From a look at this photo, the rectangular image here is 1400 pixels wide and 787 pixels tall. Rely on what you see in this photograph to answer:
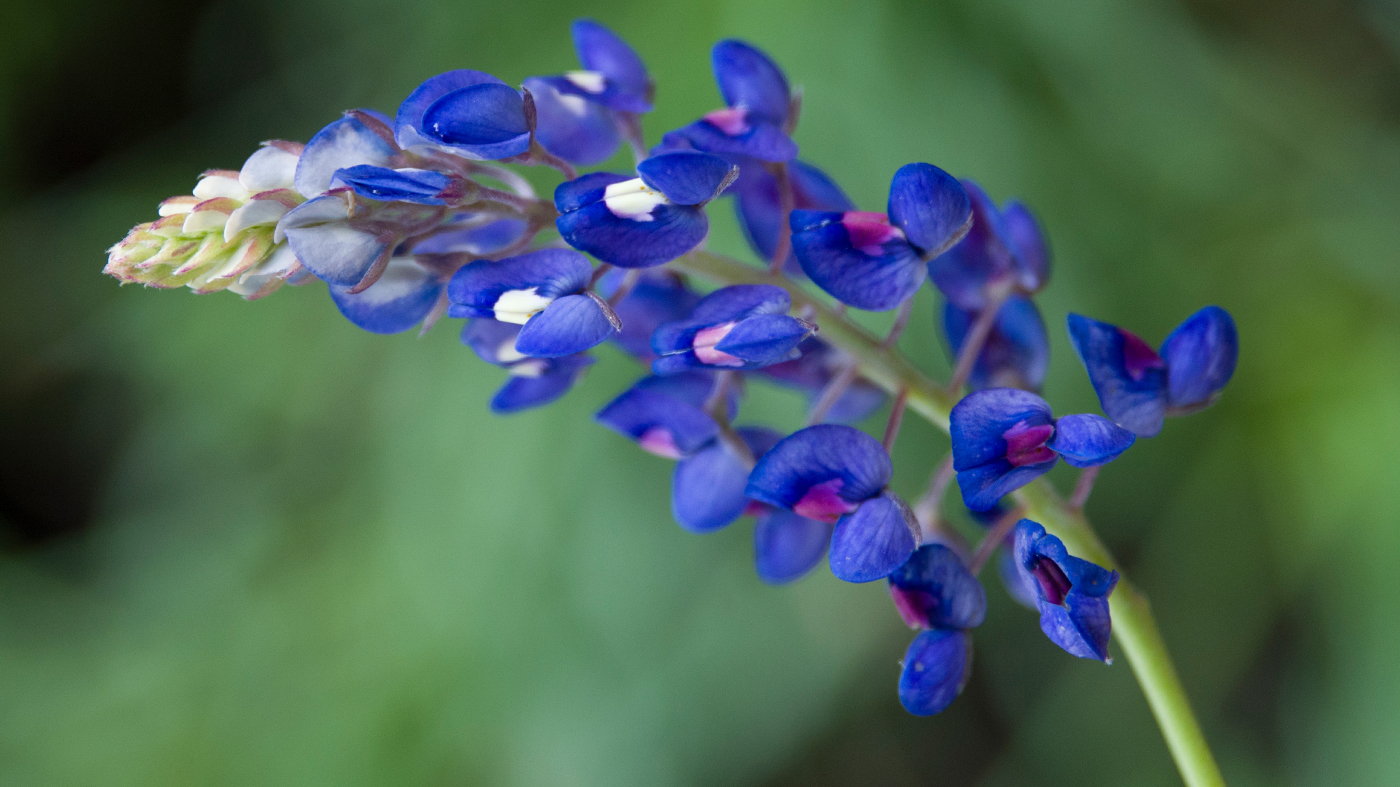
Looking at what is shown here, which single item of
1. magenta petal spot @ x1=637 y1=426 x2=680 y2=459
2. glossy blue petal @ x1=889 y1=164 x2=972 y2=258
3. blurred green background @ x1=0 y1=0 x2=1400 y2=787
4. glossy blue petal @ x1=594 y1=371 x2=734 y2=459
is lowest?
blurred green background @ x1=0 y1=0 x2=1400 y2=787

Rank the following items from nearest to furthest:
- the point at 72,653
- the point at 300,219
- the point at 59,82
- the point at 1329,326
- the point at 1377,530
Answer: the point at 300,219, the point at 1377,530, the point at 1329,326, the point at 72,653, the point at 59,82

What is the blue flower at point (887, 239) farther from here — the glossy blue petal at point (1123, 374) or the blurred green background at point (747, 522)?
the blurred green background at point (747, 522)

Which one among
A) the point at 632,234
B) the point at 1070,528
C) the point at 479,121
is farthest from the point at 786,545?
the point at 479,121

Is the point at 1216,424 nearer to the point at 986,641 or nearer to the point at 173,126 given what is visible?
the point at 986,641

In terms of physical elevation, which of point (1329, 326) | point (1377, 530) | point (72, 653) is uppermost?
point (1329, 326)

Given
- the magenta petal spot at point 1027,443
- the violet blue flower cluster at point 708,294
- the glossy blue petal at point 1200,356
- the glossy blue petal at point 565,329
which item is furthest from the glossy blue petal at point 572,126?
the glossy blue petal at point 1200,356

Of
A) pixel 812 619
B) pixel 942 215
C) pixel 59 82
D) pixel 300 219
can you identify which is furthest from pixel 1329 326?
pixel 59 82

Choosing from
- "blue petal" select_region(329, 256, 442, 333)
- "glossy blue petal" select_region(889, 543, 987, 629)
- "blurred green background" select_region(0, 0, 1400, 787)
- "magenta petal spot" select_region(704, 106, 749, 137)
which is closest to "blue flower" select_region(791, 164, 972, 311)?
"magenta petal spot" select_region(704, 106, 749, 137)

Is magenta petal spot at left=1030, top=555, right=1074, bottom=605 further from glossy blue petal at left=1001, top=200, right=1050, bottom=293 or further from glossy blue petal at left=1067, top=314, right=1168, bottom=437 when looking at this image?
Answer: glossy blue petal at left=1001, top=200, right=1050, bottom=293
